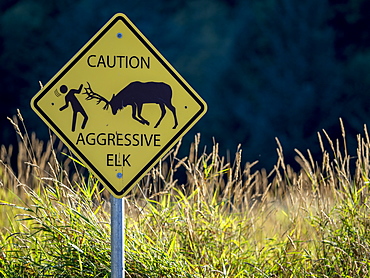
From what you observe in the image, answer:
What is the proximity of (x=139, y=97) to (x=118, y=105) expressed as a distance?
97mm

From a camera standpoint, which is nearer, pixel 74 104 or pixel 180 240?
pixel 74 104

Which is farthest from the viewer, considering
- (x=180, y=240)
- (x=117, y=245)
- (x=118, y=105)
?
(x=180, y=240)

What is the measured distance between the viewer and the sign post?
8.86 ft

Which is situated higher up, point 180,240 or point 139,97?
point 139,97

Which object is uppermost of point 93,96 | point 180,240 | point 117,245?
point 93,96

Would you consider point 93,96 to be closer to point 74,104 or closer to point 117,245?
point 74,104

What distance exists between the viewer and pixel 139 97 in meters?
2.74

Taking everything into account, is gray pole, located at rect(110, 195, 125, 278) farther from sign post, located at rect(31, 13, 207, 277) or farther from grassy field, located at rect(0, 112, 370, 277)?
grassy field, located at rect(0, 112, 370, 277)

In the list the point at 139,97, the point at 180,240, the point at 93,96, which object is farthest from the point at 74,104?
the point at 180,240

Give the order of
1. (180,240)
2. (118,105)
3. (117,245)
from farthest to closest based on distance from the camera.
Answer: (180,240), (118,105), (117,245)

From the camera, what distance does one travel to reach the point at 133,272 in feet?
11.1

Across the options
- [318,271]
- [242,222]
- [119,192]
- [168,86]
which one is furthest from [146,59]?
[318,271]

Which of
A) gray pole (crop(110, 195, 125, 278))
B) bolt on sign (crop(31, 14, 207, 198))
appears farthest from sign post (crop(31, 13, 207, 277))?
gray pole (crop(110, 195, 125, 278))

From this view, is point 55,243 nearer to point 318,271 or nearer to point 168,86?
point 168,86
